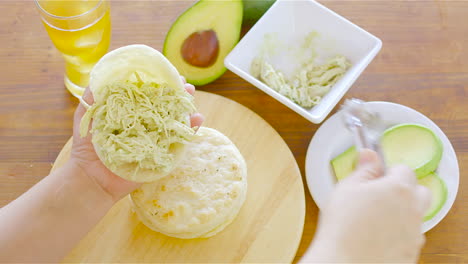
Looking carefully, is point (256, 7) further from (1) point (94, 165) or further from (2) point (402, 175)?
(2) point (402, 175)

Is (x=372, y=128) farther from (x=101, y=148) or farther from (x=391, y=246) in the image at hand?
(x=101, y=148)

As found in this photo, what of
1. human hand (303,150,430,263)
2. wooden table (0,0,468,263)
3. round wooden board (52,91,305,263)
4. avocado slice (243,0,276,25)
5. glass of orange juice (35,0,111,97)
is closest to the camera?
human hand (303,150,430,263)

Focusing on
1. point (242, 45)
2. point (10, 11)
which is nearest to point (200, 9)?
point (242, 45)

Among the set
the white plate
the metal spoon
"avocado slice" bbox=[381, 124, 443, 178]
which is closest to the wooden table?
the white plate

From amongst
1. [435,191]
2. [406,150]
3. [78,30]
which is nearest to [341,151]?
[406,150]

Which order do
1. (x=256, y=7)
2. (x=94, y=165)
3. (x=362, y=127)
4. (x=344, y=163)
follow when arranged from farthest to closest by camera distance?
1. (x=256, y=7)
2. (x=344, y=163)
3. (x=94, y=165)
4. (x=362, y=127)

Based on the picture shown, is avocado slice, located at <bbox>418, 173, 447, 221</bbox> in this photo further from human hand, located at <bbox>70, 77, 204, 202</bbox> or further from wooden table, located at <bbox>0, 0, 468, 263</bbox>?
human hand, located at <bbox>70, 77, 204, 202</bbox>

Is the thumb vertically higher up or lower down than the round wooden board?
higher up
